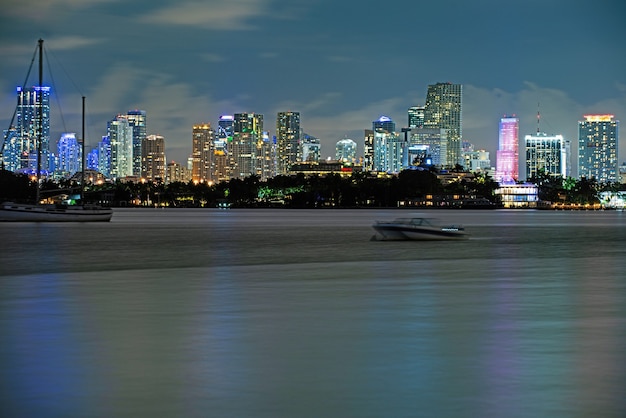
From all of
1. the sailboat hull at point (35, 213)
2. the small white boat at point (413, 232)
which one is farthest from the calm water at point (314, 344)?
the sailboat hull at point (35, 213)

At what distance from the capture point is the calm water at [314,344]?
1228 cm

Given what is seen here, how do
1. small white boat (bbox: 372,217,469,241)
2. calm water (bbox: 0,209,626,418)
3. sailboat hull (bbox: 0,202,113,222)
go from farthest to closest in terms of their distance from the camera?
sailboat hull (bbox: 0,202,113,222)
small white boat (bbox: 372,217,469,241)
calm water (bbox: 0,209,626,418)

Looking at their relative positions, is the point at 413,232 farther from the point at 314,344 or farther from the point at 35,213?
the point at 35,213

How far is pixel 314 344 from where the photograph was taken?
17.2 meters

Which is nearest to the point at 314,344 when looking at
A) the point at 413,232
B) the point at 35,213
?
the point at 413,232

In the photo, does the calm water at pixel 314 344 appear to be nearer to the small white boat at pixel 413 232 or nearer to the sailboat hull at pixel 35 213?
the small white boat at pixel 413 232

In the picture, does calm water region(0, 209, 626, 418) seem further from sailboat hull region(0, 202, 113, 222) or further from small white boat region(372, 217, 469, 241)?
sailboat hull region(0, 202, 113, 222)

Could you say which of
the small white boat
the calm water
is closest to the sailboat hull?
the small white boat

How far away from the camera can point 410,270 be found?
37.4 m

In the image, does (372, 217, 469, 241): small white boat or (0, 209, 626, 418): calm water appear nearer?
(0, 209, 626, 418): calm water

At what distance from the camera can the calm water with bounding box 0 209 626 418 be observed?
12.3 metres

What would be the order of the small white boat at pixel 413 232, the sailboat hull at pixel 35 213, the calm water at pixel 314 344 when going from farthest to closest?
1. the sailboat hull at pixel 35 213
2. the small white boat at pixel 413 232
3. the calm water at pixel 314 344

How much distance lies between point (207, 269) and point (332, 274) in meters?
6.47

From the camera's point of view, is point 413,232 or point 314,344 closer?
point 314,344
